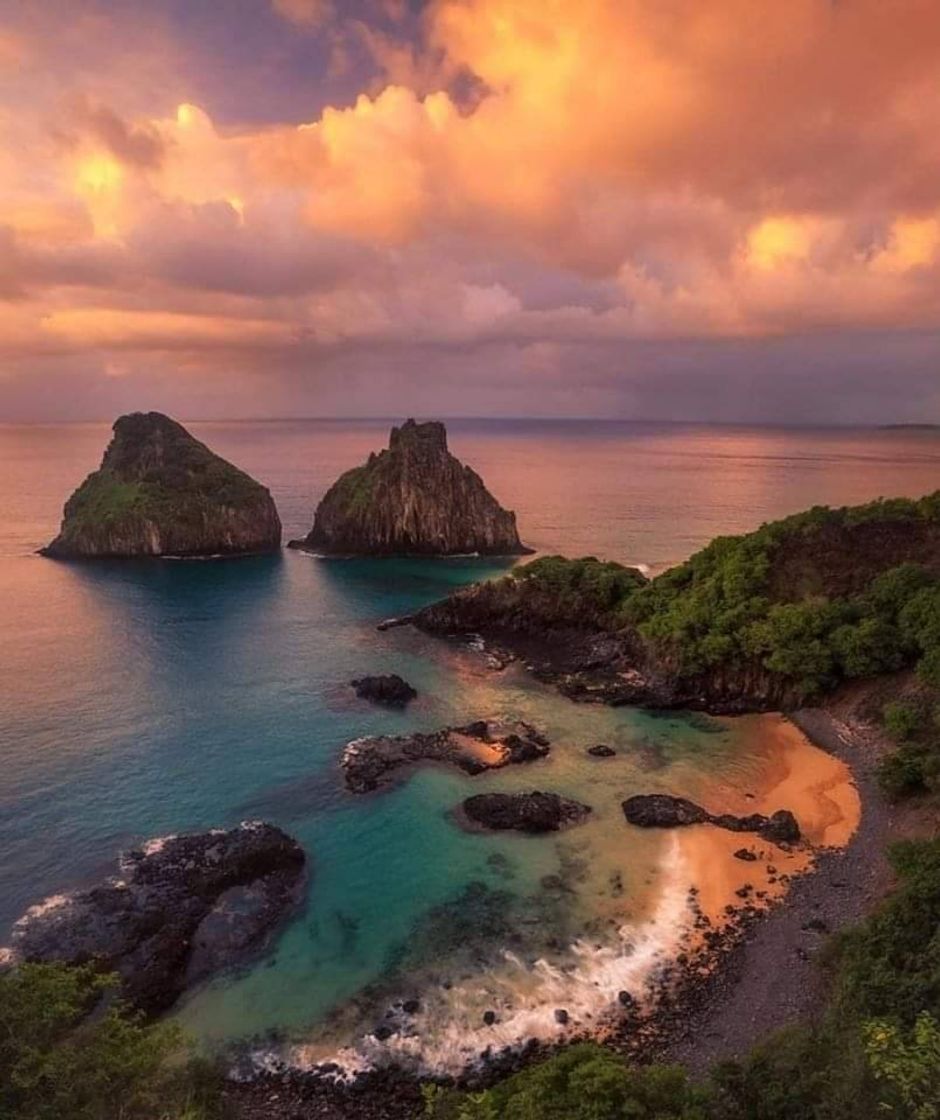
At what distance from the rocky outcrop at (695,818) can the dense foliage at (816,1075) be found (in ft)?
55.4

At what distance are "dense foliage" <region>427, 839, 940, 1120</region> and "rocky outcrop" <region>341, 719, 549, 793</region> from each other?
1240 inches

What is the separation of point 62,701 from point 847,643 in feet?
255

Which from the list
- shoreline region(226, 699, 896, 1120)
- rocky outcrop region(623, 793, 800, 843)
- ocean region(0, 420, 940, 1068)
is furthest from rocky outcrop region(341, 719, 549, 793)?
shoreline region(226, 699, 896, 1120)

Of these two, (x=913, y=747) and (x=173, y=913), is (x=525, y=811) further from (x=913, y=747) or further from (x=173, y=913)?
(x=913, y=747)

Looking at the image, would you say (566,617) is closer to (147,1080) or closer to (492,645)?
(492,645)

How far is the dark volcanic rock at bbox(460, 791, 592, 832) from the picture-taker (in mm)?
52906

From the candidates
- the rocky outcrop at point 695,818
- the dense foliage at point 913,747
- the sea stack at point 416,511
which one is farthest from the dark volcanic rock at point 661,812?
the sea stack at point 416,511

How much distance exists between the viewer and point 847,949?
118 feet

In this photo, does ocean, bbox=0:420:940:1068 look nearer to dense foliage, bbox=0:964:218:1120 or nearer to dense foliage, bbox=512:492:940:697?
dense foliage, bbox=0:964:218:1120

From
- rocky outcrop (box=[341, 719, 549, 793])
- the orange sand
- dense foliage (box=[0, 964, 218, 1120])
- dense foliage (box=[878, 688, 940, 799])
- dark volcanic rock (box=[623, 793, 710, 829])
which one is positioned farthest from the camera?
rocky outcrop (box=[341, 719, 549, 793])

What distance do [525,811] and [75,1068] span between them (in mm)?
34640

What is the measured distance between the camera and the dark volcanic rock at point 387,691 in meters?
75.6

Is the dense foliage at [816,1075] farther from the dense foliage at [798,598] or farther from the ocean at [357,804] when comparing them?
the dense foliage at [798,598]

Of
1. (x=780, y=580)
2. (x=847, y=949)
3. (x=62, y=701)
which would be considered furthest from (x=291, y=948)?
(x=780, y=580)
